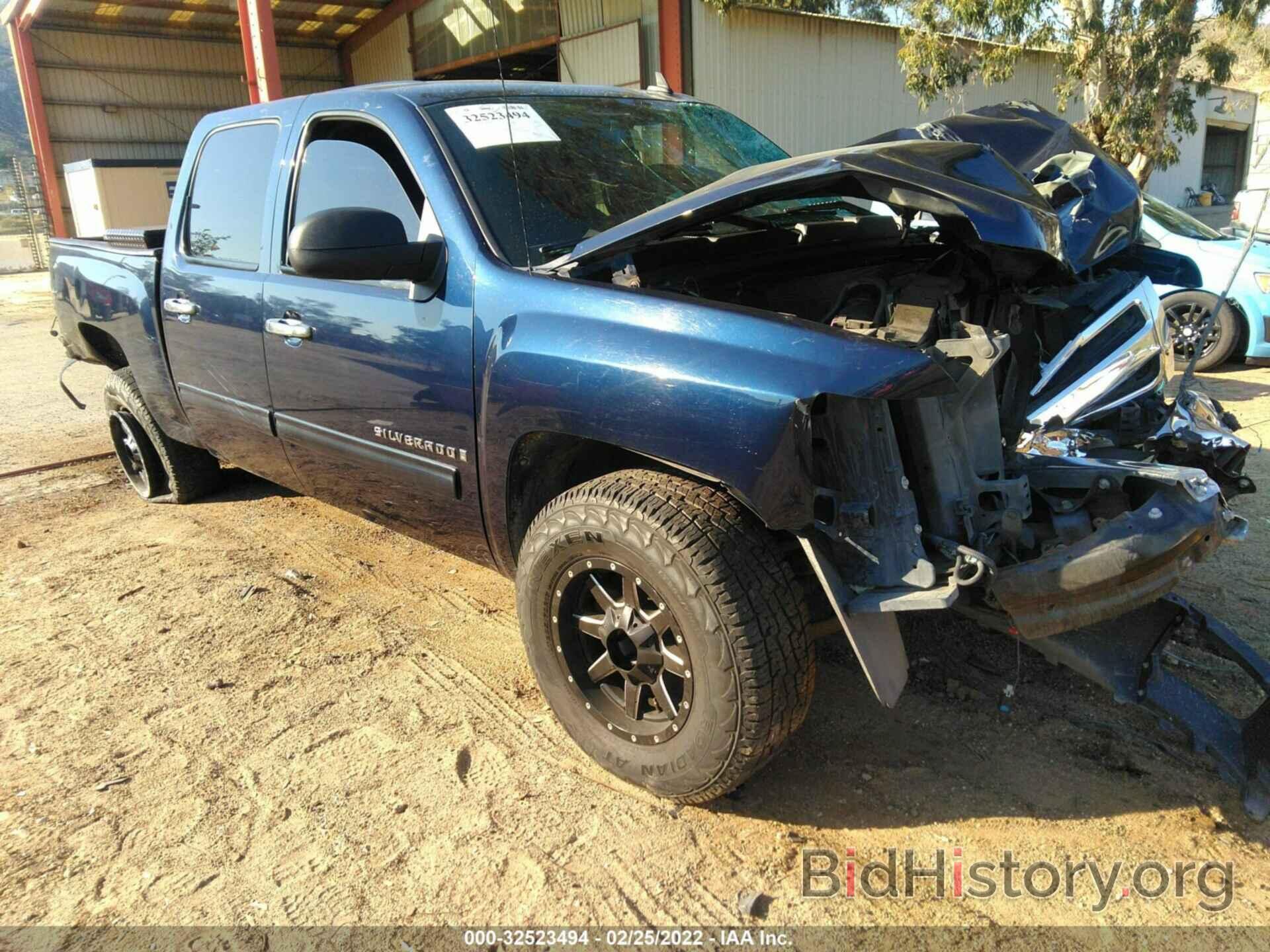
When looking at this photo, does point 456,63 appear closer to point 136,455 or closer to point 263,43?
point 263,43

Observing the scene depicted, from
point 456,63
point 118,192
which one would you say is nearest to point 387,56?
point 456,63

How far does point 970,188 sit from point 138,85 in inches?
960

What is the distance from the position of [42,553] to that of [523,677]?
2856 millimetres

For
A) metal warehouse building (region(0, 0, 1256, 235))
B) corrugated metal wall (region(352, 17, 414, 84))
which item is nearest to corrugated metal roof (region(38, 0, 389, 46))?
metal warehouse building (region(0, 0, 1256, 235))

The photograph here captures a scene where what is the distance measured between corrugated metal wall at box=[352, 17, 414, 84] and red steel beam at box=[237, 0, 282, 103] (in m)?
5.92

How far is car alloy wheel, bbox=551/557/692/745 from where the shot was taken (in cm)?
233

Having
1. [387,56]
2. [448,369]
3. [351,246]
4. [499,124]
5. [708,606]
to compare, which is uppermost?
[387,56]

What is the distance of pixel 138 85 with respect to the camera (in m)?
21.2

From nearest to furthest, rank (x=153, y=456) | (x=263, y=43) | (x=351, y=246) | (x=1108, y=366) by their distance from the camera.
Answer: (x=351, y=246)
(x=1108, y=366)
(x=153, y=456)
(x=263, y=43)

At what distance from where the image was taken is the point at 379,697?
3.04 meters

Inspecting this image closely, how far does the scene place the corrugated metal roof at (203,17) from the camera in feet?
61.6

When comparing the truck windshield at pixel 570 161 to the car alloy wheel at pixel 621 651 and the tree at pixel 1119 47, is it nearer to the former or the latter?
the car alloy wheel at pixel 621 651

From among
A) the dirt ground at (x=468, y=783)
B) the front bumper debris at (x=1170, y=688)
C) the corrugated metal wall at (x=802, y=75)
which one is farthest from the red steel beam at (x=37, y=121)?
the front bumper debris at (x=1170, y=688)

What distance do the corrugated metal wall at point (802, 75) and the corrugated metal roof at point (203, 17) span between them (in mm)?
9654
